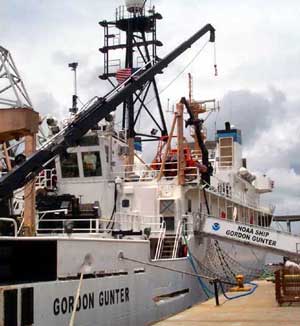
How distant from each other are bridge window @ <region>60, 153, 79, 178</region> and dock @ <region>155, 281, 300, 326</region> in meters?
8.64

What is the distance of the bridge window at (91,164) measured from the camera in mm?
23688

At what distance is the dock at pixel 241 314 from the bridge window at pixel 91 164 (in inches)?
313

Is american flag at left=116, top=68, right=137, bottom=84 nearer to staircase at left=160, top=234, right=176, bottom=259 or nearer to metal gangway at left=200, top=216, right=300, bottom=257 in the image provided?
metal gangway at left=200, top=216, right=300, bottom=257

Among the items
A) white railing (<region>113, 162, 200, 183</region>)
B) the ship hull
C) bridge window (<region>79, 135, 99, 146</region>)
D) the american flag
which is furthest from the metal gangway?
the american flag

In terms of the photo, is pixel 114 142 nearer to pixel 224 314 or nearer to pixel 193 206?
pixel 193 206

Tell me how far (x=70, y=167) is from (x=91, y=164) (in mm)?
913

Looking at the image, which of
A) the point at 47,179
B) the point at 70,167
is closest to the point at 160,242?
the point at 70,167

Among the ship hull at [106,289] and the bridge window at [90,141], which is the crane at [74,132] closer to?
the bridge window at [90,141]

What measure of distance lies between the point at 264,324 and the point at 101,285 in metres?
4.64

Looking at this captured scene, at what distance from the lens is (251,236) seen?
23875 mm

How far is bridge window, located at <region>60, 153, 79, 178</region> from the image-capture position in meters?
24.0

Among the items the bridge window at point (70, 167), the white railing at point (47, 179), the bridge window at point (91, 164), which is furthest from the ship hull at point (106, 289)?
the white railing at point (47, 179)

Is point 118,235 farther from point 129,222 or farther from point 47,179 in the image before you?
point 47,179

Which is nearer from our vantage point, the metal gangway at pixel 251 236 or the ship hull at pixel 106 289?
the ship hull at pixel 106 289
